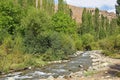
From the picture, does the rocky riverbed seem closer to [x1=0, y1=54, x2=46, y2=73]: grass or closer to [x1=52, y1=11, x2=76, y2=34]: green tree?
[x1=0, y1=54, x2=46, y2=73]: grass

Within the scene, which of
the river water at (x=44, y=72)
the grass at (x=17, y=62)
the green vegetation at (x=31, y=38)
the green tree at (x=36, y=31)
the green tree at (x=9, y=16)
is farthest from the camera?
the green tree at (x=9, y=16)

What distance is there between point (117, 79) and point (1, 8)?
34.5 metres

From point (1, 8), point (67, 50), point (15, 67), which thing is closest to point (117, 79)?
point (15, 67)

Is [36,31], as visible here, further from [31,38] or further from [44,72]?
[44,72]

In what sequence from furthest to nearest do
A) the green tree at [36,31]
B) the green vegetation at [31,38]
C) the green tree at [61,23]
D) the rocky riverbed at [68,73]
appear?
1. the green tree at [61,23]
2. the green tree at [36,31]
3. the green vegetation at [31,38]
4. the rocky riverbed at [68,73]

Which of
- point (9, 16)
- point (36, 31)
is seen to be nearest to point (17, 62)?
point (36, 31)

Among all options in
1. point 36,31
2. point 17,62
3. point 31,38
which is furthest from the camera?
point 36,31

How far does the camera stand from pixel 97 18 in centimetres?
12106

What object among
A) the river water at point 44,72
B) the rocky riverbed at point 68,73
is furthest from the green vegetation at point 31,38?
the rocky riverbed at point 68,73

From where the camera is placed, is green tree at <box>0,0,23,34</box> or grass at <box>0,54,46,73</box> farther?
green tree at <box>0,0,23,34</box>

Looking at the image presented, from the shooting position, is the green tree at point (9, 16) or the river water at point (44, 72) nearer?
the river water at point (44, 72)

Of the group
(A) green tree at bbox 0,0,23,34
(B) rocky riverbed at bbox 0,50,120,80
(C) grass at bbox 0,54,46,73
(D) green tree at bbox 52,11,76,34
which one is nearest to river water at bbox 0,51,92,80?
(B) rocky riverbed at bbox 0,50,120,80

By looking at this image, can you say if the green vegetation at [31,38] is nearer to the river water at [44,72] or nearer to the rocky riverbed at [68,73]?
the river water at [44,72]

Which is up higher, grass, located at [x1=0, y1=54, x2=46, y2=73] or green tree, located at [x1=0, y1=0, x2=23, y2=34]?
green tree, located at [x1=0, y1=0, x2=23, y2=34]
